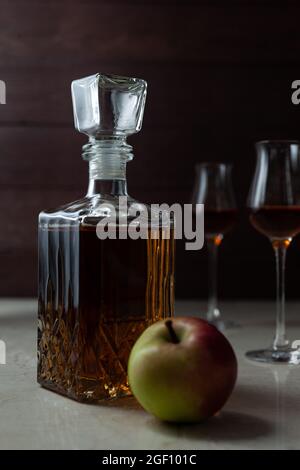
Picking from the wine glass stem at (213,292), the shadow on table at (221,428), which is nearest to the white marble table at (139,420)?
the shadow on table at (221,428)

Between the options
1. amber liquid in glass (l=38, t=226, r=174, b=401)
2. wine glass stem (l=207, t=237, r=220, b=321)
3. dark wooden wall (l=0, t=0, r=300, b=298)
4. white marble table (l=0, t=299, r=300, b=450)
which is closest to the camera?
white marble table (l=0, t=299, r=300, b=450)

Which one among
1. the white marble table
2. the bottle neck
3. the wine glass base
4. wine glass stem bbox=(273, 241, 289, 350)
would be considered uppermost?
the bottle neck

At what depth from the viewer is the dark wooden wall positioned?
198 cm

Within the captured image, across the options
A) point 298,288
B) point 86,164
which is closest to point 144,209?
point 86,164

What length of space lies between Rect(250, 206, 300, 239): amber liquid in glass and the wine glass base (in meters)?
0.19

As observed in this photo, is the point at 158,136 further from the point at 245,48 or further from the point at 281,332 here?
the point at 281,332

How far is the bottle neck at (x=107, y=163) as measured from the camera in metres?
0.82

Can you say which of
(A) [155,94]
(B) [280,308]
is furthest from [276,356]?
(A) [155,94]

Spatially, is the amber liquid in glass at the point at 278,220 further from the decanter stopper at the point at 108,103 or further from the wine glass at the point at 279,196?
the decanter stopper at the point at 108,103

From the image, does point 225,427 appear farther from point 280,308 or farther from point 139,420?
point 280,308

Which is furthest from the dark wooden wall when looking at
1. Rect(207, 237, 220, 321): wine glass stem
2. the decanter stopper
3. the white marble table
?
the decanter stopper

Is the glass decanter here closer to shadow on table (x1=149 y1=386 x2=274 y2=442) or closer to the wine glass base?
shadow on table (x1=149 y1=386 x2=274 y2=442)

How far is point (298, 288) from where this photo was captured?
2.04m

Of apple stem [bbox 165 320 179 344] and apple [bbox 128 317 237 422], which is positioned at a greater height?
apple stem [bbox 165 320 179 344]
